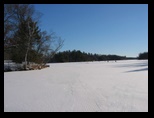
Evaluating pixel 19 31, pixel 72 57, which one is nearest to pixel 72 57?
pixel 72 57

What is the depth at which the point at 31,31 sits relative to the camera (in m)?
20.0

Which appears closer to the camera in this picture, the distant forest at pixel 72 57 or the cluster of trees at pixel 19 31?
the cluster of trees at pixel 19 31

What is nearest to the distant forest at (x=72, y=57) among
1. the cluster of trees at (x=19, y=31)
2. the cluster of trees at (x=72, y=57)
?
the cluster of trees at (x=72, y=57)

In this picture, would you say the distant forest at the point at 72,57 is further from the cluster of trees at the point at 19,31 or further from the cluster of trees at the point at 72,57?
the cluster of trees at the point at 19,31

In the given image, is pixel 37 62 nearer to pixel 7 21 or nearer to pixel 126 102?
pixel 7 21

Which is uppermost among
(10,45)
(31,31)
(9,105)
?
(31,31)

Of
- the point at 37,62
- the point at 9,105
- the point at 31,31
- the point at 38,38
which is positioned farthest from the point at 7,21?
the point at 9,105

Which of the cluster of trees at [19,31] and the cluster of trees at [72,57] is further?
the cluster of trees at [72,57]

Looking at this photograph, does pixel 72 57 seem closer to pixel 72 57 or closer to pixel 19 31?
pixel 72 57

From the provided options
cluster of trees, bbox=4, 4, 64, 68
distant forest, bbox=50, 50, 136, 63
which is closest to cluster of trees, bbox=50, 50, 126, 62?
distant forest, bbox=50, 50, 136, 63

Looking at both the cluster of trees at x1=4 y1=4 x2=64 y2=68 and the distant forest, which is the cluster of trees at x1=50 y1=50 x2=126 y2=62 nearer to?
the distant forest

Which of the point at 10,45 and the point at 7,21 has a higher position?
the point at 7,21
